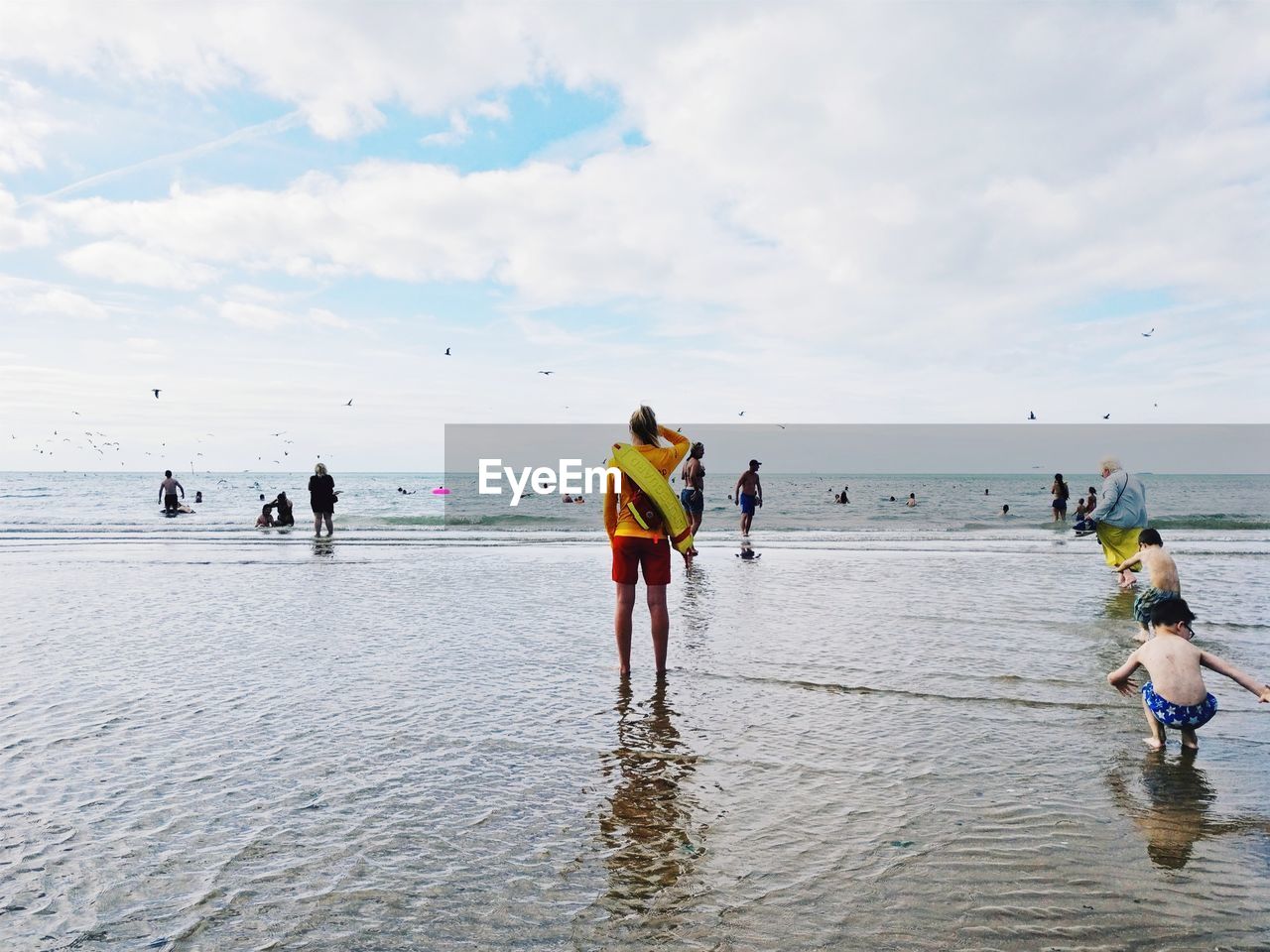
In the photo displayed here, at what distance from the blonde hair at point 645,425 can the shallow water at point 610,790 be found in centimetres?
188

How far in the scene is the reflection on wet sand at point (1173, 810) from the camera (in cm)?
344

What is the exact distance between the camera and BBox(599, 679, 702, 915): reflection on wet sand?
10.2ft

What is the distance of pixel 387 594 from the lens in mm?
11438

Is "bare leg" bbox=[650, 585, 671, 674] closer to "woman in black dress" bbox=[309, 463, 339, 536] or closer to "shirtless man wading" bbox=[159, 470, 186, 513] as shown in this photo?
"woman in black dress" bbox=[309, 463, 339, 536]

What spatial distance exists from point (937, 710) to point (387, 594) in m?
8.00

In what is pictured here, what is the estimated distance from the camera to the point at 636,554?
6.51 meters

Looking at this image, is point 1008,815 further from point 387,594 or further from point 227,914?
point 387,594

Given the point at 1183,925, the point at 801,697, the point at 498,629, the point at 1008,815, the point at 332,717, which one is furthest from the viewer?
the point at 498,629

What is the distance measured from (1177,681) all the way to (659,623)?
336 centimetres

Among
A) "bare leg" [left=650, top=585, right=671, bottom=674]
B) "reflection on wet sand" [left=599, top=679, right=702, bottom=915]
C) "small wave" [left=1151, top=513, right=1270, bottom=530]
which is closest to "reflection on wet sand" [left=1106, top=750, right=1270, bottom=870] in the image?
"reflection on wet sand" [left=599, top=679, right=702, bottom=915]

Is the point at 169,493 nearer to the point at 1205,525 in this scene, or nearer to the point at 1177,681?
the point at 1177,681

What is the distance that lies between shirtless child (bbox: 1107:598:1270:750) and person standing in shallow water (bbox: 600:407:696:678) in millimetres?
3175

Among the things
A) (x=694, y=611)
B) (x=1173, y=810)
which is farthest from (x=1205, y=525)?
(x=1173, y=810)

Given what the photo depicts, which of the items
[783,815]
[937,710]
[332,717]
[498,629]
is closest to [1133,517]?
[937,710]
